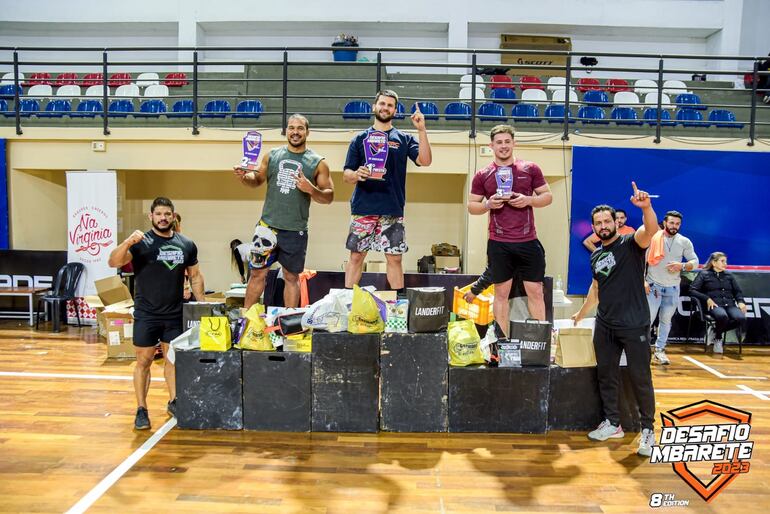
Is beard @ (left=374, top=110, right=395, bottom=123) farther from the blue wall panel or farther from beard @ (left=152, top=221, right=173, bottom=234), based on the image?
the blue wall panel

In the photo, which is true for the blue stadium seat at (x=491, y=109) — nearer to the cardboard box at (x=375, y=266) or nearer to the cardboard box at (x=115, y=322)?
the cardboard box at (x=375, y=266)

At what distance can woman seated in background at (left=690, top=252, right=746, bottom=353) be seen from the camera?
6.96 metres

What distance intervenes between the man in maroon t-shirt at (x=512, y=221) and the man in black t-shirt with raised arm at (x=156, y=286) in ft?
7.27

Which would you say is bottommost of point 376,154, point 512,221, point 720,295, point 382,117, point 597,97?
point 720,295

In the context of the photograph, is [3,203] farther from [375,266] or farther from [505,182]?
[505,182]

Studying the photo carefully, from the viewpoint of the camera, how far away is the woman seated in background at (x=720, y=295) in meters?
6.96

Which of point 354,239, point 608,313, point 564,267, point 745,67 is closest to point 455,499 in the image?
point 608,313

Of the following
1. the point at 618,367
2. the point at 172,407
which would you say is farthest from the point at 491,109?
the point at 172,407

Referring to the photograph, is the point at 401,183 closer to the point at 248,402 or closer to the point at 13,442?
the point at 248,402

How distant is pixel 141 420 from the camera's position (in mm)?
4262

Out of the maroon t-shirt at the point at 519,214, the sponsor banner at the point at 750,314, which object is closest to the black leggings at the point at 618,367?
the maroon t-shirt at the point at 519,214

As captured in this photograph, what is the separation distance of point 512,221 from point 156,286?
8.62 feet

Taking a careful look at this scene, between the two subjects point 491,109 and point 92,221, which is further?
point 491,109

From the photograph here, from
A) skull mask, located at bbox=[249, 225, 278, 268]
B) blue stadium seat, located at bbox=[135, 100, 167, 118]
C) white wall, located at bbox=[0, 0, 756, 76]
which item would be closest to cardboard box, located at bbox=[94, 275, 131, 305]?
skull mask, located at bbox=[249, 225, 278, 268]
